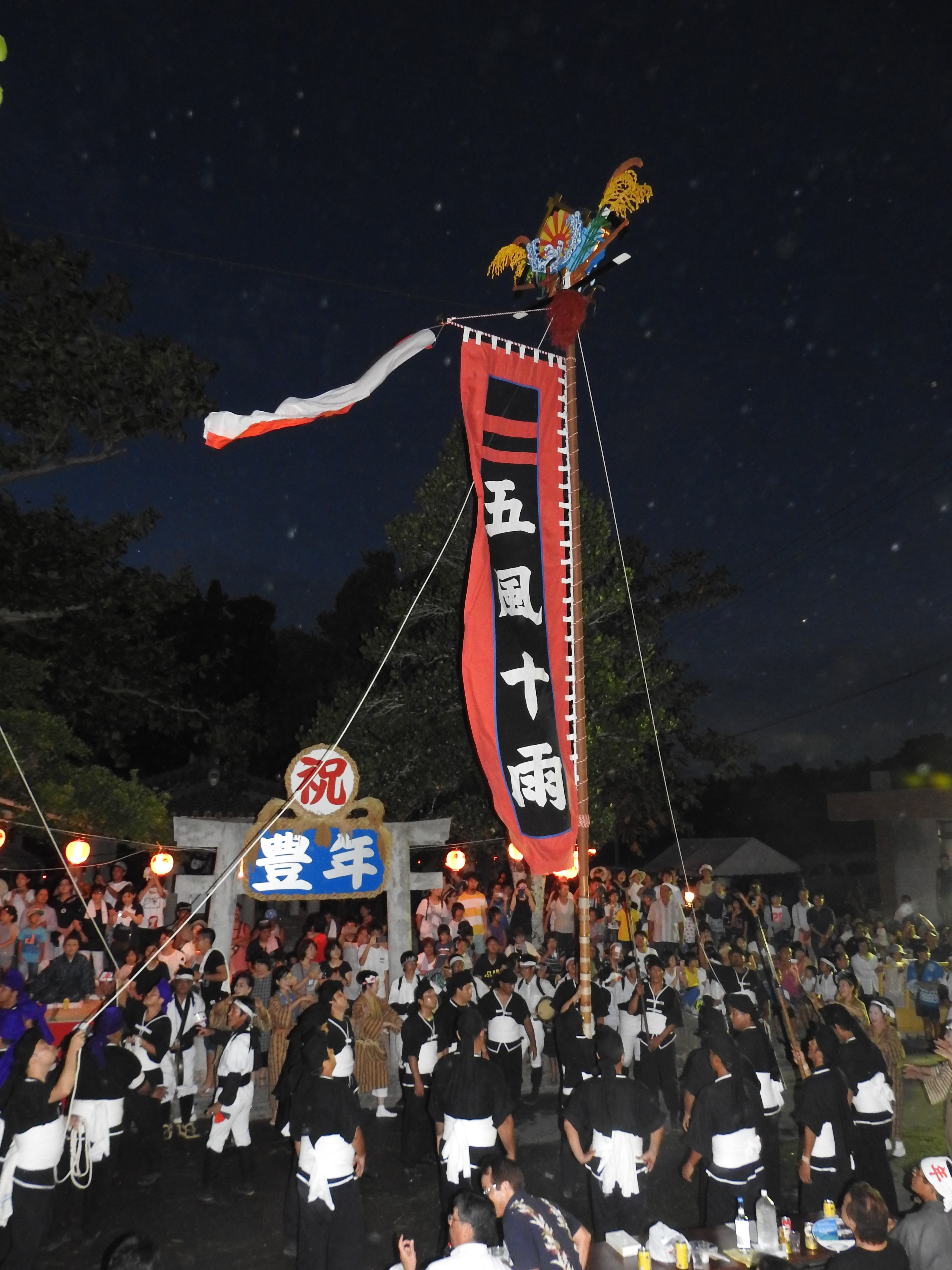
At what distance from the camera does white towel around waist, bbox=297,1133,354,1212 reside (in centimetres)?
609

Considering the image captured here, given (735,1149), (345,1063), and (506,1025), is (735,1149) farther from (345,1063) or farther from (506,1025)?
(506,1025)

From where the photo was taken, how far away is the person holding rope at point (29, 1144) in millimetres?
6270

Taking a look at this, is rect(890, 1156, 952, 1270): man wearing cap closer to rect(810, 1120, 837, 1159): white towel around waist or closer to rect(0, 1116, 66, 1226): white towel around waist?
rect(810, 1120, 837, 1159): white towel around waist

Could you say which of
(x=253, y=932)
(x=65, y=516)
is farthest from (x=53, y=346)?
(x=253, y=932)

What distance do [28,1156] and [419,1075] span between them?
12.2 feet

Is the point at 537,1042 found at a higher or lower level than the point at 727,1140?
higher

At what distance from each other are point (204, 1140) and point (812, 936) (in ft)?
40.7

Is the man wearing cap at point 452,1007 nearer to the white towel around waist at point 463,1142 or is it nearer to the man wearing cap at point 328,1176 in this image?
the white towel around waist at point 463,1142

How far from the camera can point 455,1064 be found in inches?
287

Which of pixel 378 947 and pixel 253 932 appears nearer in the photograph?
pixel 378 947

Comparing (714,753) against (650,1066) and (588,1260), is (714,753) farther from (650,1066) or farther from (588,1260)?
(588,1260)

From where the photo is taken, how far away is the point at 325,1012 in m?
7.92

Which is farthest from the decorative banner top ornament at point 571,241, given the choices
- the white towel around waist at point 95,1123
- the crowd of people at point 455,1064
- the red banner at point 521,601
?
the white towel around waist at point 95,1123

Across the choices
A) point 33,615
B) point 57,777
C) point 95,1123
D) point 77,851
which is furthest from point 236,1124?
point 33,615
